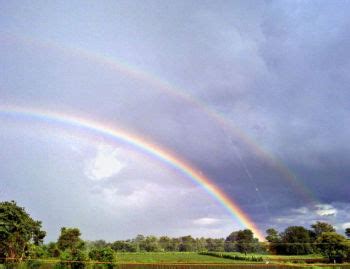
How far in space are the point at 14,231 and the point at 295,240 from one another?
82.0 metres

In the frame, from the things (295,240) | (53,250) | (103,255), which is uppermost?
(295,240)

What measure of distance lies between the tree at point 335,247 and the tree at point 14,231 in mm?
43069

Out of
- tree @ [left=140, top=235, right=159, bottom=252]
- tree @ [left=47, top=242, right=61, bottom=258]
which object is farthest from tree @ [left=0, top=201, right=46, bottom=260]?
tree @ [left=140, top=235, right=159, bottom=252]

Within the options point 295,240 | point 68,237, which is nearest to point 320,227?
Result: point 295,240

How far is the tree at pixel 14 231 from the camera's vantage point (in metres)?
44.9

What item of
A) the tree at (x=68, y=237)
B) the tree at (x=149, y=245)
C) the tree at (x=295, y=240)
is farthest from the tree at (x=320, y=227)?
the tree at (x=68, y=237)

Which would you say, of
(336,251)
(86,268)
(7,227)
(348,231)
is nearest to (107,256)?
(86,268)

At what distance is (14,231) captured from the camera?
46.0 metres

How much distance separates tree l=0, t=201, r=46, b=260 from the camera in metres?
44.9

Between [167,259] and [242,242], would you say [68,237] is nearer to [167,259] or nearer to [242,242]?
[167,259]

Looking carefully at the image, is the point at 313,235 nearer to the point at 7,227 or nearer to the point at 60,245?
the point at 60,245

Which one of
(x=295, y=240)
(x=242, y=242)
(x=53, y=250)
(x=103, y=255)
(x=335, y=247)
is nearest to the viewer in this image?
(x=103, y=255)

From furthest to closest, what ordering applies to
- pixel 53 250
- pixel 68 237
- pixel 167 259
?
pixel 68 237, pixel 167 259, pixel 53 250

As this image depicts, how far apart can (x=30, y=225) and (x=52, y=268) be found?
20900 mm
